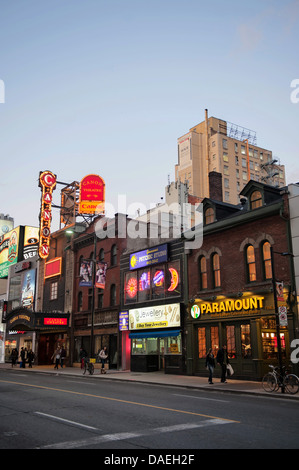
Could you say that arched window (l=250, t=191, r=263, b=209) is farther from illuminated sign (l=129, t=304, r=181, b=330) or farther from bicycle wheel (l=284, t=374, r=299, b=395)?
bicycle wheel (l=284, t=374, r=299, b=395)

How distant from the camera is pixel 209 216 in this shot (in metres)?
28.4

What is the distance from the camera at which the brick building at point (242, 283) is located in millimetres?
22922

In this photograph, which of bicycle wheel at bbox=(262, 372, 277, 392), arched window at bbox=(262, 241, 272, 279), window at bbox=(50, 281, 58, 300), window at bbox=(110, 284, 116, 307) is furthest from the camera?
window at bbox=(50, 281, 58, 300)

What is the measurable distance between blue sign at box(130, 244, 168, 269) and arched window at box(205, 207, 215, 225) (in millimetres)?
4076

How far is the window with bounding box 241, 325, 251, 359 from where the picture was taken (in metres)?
24.0

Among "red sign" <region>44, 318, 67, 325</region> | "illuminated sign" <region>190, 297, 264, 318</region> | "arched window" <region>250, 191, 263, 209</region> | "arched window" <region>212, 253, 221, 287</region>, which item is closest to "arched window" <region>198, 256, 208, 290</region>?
"arched window" <region>212, 253, 221, 287</region>

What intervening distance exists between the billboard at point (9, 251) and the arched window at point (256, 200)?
4234cm

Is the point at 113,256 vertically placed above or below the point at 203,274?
above

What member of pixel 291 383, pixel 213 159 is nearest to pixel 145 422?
pixel 291 383

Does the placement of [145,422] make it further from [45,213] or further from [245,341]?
[45,213]

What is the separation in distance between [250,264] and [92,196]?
26.8 meters

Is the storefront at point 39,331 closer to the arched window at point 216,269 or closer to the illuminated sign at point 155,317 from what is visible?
the illuminated sign at point 155,317

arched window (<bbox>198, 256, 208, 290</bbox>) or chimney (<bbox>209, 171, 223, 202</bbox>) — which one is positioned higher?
chimney (<bbox>209, 171, 223, 202</bbox>)
